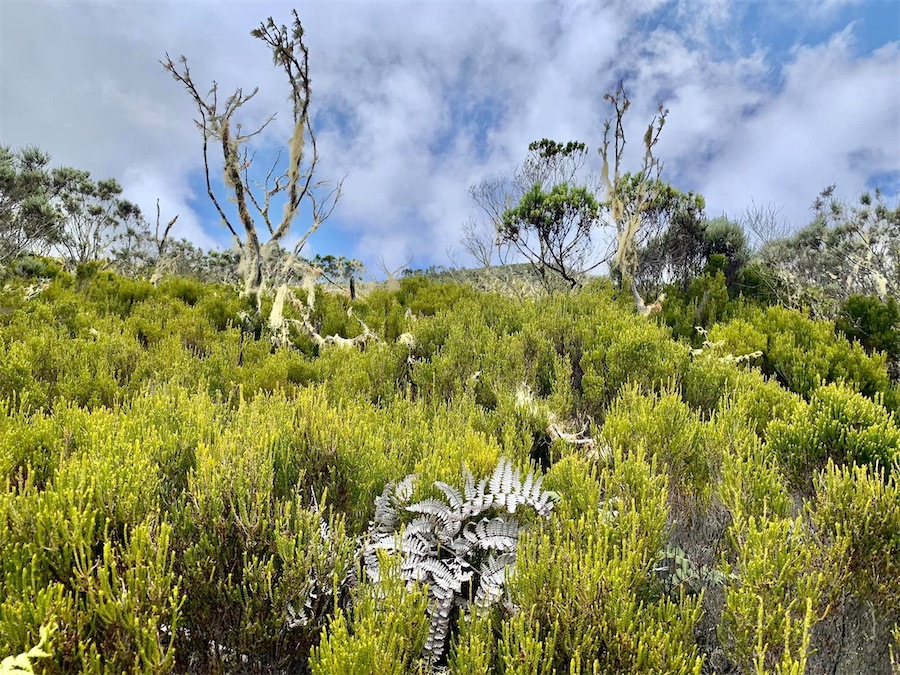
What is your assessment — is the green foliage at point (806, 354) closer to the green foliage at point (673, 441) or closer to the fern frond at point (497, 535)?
the green foliage at point (673, 441)

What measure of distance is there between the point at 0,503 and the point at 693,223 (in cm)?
1549

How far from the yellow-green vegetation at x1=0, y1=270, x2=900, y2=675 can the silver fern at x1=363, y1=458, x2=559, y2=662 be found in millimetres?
16

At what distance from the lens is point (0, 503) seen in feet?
6.65

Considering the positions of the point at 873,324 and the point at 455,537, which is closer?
the point at 455,537

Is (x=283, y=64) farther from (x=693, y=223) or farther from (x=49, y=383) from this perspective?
(x=693, y=223)

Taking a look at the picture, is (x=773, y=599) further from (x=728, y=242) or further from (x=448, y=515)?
(x=728, y=242)

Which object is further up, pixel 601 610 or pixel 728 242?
pixel 728 242

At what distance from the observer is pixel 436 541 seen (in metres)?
2.66

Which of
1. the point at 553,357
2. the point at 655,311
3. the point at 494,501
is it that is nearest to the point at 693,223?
the point at 655,311

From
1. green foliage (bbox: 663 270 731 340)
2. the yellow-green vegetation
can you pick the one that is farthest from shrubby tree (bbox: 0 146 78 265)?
green foliage (bbox: 663 270 731 340)

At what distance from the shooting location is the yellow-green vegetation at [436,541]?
190 cm

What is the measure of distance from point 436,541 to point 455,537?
0.44 feet

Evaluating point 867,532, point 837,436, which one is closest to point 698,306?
point 837,436

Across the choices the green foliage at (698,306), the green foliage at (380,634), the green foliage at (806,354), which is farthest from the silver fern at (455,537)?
the green foliage at (698,306)
